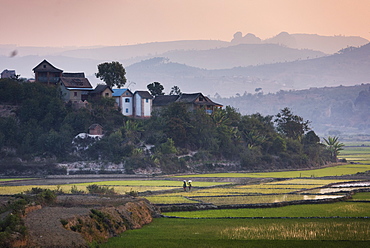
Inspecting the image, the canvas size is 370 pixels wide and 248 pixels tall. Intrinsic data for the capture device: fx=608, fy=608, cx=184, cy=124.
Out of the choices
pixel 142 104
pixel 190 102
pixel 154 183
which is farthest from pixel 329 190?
pixel 190 102

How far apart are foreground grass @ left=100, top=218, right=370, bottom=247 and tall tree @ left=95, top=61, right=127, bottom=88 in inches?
2067

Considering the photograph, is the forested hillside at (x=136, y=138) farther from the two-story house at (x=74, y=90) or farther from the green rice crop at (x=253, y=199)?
the green rice crop at (x=253, y=199)

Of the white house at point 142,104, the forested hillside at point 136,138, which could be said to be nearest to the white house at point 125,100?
the white house at point 142,104

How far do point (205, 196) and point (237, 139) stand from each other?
3647 cm

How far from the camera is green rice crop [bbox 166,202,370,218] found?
30742 mm

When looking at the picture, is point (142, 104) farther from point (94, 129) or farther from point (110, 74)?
point (94, 129)

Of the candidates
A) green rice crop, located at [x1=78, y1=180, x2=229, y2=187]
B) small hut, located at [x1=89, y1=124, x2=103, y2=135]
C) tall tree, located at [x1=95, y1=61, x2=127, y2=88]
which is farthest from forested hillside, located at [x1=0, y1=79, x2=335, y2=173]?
green rice crop, located at [x1=78, y1=180, x2=229, y2=187]

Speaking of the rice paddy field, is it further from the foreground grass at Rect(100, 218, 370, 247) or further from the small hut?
the small hut

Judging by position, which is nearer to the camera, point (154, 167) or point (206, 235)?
point (206, 235)

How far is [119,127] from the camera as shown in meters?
71.1

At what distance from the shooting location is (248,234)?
81.5 feet

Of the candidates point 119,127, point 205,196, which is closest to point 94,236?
point 205,196

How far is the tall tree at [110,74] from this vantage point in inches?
3152

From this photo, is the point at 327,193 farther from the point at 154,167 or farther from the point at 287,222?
the point at 154,167
